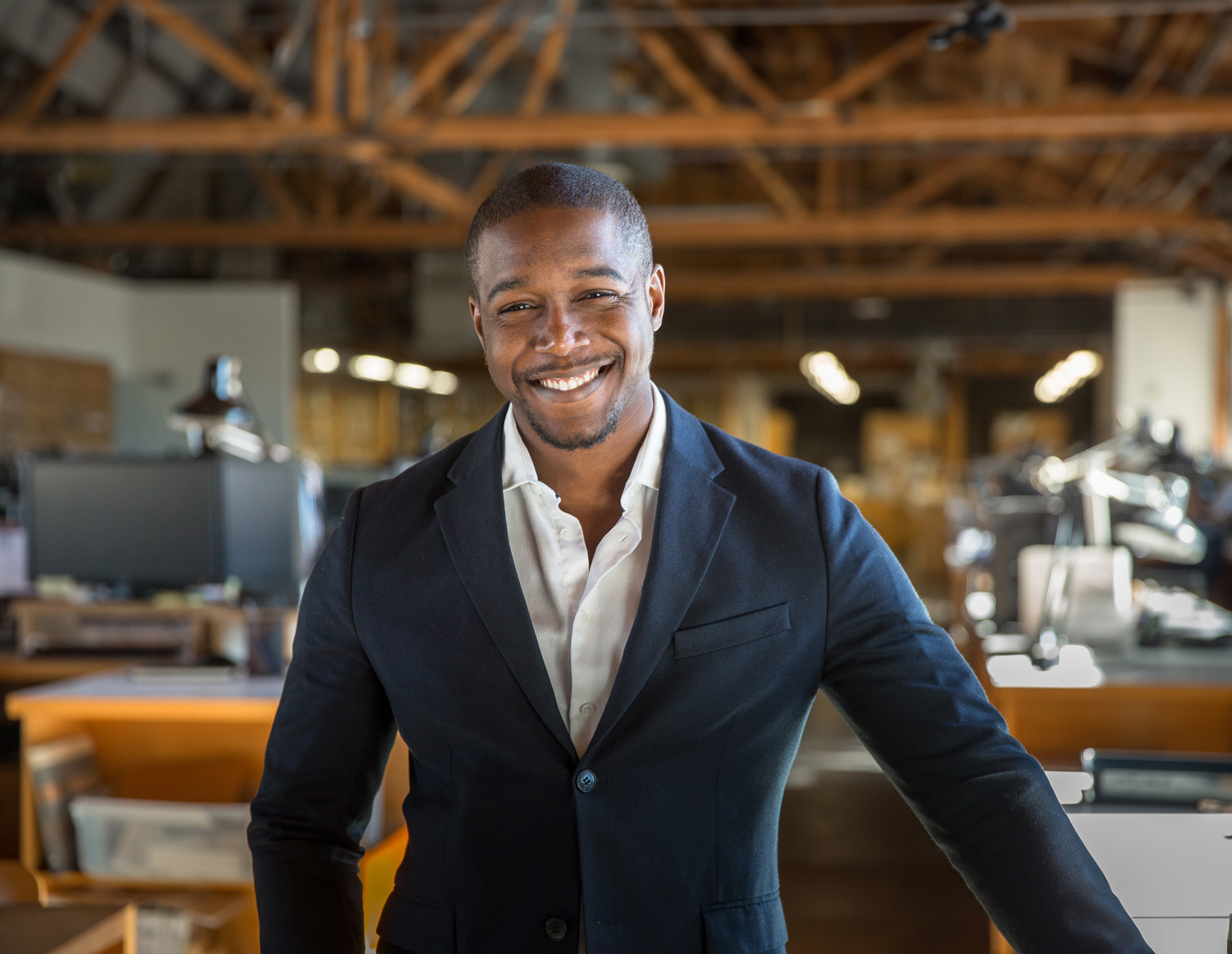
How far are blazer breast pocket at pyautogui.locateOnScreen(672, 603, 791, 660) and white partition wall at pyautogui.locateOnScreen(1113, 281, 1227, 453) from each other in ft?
40.4

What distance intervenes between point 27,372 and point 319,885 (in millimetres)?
9899

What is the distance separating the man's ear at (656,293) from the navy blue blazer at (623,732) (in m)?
0.19

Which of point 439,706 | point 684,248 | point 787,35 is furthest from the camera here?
point 684,248

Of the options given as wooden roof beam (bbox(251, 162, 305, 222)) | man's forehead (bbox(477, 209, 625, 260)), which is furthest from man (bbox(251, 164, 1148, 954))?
wooden roof beam (bbox(251, 162, 305, 222))

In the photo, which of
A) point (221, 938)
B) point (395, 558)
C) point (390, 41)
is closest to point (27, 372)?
point (390, 41)

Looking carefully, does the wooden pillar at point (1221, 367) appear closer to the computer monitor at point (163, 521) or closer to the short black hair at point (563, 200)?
the computer monitor at point (163, 521)

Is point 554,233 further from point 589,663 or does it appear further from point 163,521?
point 163,521

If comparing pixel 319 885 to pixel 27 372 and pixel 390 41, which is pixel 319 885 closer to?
pixel 390 41

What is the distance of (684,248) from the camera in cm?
1373

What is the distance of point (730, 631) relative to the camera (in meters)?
1.24

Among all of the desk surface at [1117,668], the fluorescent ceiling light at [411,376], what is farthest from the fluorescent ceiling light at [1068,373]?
the desk surface at [1117,668]

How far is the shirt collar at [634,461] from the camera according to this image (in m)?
1.34

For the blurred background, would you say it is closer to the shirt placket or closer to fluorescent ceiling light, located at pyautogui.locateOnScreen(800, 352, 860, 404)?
fluorescent ceiling light, located at pyautogui.locateOnScreen(800, 352, 860, 404)

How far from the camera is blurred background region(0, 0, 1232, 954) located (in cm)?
305
